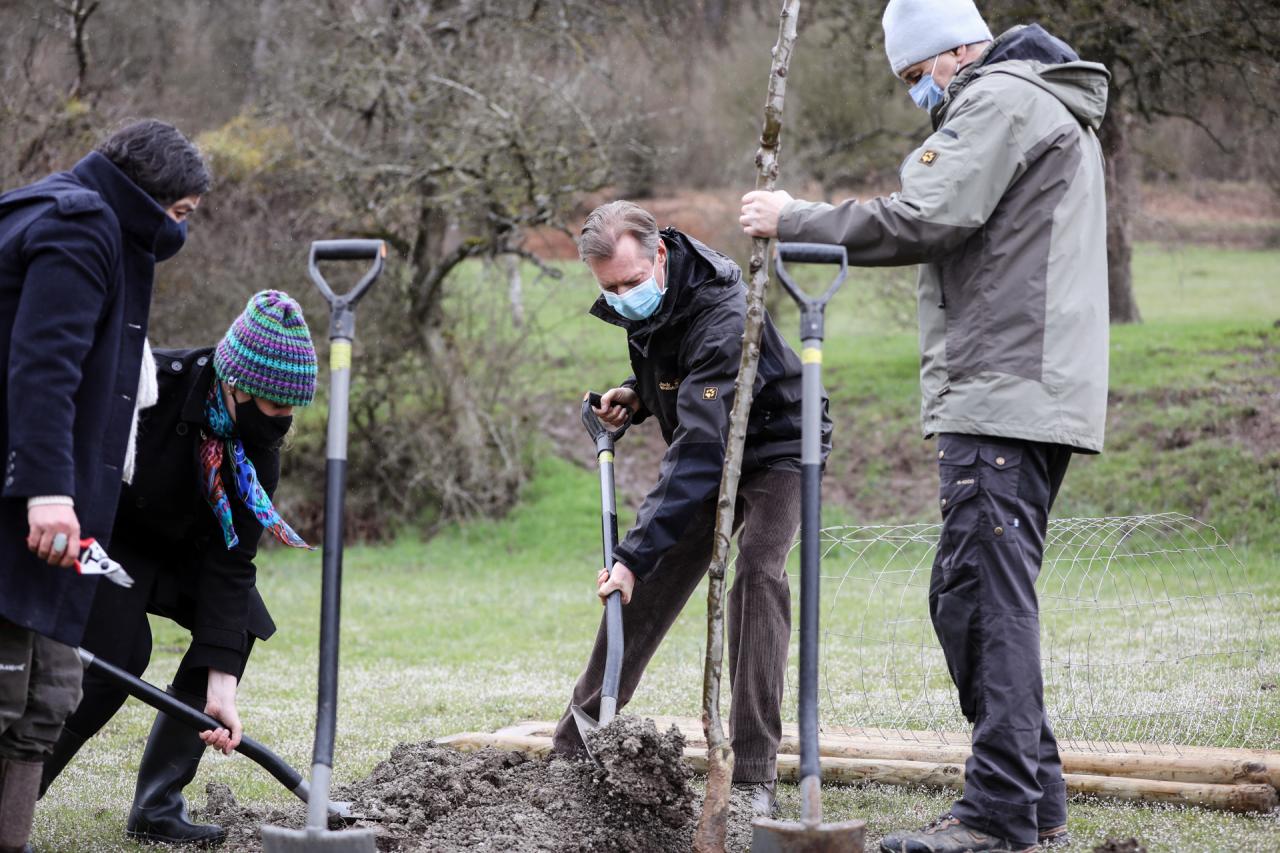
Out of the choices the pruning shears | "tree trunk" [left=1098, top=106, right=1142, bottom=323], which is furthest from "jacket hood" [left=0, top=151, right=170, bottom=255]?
"tree trunk" [left=1098, top=106, right=1142, bottom=323]

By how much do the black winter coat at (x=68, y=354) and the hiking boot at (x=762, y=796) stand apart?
2042mm

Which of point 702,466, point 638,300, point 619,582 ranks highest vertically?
point 638,300

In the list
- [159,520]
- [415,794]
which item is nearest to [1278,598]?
[415,794]

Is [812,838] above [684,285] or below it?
below

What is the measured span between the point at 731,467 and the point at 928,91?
4.12ft

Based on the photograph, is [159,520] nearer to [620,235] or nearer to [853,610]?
[620,235]

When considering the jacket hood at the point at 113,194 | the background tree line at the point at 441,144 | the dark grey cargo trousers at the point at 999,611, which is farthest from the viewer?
the background tree line at the point at 441,144

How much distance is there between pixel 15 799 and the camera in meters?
3.38

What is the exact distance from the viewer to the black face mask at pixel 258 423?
3.70 meters

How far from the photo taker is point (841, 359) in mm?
17297

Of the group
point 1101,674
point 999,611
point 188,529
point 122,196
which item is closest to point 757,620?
point 999,611

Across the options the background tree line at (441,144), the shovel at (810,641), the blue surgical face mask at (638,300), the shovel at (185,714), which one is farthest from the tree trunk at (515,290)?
the shovel at (810,641)

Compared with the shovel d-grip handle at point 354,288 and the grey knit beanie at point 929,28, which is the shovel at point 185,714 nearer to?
the shovel d-grip handle at point 354,288

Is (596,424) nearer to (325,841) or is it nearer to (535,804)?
(535,804)
